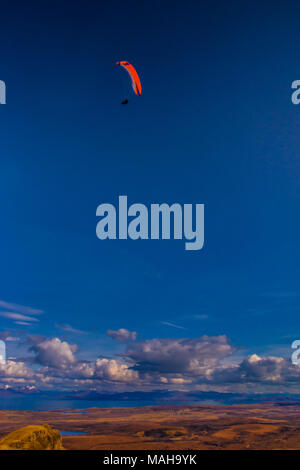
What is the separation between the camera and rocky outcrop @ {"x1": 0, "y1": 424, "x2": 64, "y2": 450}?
73.2m

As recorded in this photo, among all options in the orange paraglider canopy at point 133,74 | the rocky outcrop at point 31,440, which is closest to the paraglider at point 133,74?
the orange paraglider canopy at point 133,74

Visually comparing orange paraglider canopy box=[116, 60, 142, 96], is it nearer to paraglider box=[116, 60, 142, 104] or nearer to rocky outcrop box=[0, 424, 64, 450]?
paraglider box=[116, 60, 142, 104]

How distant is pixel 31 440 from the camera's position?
75.9m

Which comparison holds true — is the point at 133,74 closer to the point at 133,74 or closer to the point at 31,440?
the point at 133,74

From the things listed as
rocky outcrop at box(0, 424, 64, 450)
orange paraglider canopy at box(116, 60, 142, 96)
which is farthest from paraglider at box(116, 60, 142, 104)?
rocky outcrop at box(0, 424, 64, 450)

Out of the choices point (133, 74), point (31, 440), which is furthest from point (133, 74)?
point (31, 440)

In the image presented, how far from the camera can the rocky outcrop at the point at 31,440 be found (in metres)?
73.2

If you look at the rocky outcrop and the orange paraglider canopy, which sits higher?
the orange paraglider canopy

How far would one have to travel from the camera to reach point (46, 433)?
267 feet

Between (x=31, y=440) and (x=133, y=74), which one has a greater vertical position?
(x=133, y=74)
